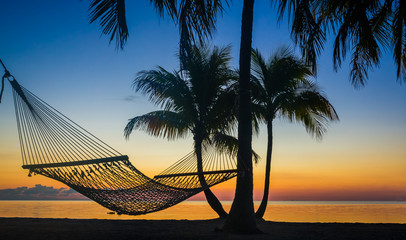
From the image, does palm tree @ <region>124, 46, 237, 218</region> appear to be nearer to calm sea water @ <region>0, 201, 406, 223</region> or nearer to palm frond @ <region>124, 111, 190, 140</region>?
palm frond @ <region>124, 111, 190, 140</region>

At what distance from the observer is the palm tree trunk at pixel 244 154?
5.45 m

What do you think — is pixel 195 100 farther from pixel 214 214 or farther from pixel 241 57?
pixel 214 214

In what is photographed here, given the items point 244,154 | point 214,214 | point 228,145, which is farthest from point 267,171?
point 214,214

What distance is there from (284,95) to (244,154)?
132 inches

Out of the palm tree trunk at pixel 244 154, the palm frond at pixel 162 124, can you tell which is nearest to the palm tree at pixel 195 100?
the palm frond at pixel 162 124

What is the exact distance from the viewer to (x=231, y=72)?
29.6ft

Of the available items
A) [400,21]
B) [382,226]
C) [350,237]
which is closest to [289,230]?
[350,237]

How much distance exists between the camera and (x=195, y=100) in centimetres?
881

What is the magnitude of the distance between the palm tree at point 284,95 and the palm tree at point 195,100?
0.71 m

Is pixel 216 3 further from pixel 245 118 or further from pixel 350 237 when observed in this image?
pixel 350 237

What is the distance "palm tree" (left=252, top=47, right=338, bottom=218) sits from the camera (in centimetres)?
849

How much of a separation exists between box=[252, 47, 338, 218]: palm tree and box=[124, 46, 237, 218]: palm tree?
0.71m

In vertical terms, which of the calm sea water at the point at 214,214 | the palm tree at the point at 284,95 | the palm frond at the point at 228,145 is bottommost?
the calm sea water at the point at 214,214

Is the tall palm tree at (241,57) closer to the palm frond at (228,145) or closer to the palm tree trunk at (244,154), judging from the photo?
the palm tree trunk at (244,154)
